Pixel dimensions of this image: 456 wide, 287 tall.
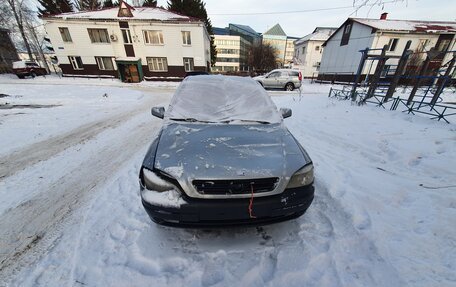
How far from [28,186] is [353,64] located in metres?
29.0

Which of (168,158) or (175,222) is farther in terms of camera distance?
(168,158)

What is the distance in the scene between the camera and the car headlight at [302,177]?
1.84 meters

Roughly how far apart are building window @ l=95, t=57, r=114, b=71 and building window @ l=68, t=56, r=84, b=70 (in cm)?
203

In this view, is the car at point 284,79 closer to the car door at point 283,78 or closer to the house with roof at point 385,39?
Answer: the car door at point 283,78

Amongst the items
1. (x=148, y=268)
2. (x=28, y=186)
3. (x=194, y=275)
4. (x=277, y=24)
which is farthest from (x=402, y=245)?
(x=277, y=24)

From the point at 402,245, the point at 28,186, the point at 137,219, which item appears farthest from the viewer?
the point at 28,186

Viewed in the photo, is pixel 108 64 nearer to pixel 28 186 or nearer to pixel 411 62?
pixel 28 186

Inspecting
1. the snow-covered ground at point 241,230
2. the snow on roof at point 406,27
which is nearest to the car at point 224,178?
the snow-covered ground at point 241,230

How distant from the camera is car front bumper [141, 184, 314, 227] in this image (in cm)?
168

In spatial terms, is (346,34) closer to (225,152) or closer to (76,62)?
(225,152)

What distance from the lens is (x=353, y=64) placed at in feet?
76.9

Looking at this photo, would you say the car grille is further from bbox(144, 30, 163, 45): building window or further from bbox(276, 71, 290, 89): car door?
bbox(144, 30, 163, 45): building window

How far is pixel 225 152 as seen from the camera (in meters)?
1.95

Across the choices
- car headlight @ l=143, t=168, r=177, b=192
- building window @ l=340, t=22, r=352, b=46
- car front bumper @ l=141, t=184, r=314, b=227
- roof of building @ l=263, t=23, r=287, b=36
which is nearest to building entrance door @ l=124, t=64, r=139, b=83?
car headlight @ l=143, t=168, r=177, b=192
